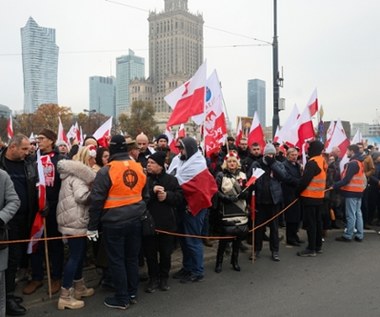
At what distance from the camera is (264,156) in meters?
7.03

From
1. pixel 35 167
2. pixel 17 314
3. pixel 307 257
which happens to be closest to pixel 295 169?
pixel 307 257

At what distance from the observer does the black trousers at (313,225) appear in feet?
23.6

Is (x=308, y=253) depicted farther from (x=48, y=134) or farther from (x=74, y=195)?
(x=48, y=134)

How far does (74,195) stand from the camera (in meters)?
4.89

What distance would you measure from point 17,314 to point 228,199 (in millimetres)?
3124

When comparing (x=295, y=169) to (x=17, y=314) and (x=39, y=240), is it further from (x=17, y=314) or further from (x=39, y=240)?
(x=17, y=314)

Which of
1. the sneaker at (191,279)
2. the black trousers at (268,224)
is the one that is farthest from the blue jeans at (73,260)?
the black trousers at (268,224)

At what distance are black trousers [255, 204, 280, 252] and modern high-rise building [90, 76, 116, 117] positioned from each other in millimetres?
90848

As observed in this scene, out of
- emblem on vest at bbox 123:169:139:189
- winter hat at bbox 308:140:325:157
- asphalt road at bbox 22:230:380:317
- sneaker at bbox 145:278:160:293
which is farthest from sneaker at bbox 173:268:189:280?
winter hat at bbox 308:140:325:157

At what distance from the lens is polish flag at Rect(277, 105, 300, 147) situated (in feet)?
32.9

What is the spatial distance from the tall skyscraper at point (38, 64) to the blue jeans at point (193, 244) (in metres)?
28.6

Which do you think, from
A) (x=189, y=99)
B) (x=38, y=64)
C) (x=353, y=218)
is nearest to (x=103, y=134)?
(x=189, y=99)

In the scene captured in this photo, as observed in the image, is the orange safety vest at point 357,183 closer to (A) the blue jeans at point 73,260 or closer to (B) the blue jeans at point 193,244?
(B) the blue jeans at point 193,244

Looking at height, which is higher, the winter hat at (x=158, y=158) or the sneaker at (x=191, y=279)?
the winter hat at (x=158, y=158)
